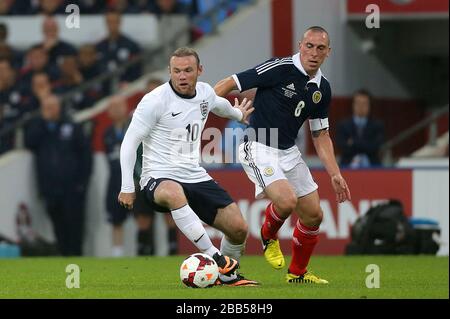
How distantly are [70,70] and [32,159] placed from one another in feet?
5.38

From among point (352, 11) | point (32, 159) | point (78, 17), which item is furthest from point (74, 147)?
point (352, 11)

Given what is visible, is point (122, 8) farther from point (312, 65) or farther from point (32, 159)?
point (312, 65)

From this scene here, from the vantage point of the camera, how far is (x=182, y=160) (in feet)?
36.5

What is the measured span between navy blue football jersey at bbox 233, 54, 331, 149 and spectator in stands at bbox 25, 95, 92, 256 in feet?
23.7

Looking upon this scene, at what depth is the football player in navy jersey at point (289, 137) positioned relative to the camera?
458 inches

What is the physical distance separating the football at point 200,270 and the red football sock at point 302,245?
112 centimetres

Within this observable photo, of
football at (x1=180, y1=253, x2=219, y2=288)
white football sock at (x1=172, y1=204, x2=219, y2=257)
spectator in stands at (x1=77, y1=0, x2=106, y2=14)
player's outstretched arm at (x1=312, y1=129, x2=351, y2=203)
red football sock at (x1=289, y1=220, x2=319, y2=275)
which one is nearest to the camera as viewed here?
football at (x1=180, y1=253, x2=219, y2=288)

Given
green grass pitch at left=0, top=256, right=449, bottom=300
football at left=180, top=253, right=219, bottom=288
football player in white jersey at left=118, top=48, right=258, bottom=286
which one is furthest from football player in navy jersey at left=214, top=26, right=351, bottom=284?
football at left=180, top=253, right=219, bottom=288

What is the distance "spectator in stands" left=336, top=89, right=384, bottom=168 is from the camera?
18.0m

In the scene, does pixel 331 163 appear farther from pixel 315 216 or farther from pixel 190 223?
pixel 190 223

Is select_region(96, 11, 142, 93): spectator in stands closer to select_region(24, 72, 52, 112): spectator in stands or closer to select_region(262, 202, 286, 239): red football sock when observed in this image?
select_region(24, 72, 52, 112): spectator in stands

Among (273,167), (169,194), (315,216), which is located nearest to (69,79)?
(273,167)

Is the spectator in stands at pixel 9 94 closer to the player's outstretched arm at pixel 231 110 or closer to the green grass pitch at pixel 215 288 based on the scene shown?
the green grass pitch at pixel 215 288

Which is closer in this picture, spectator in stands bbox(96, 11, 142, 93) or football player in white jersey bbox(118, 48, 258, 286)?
football player in white jersey bbox(118, 48, 258, 286)
